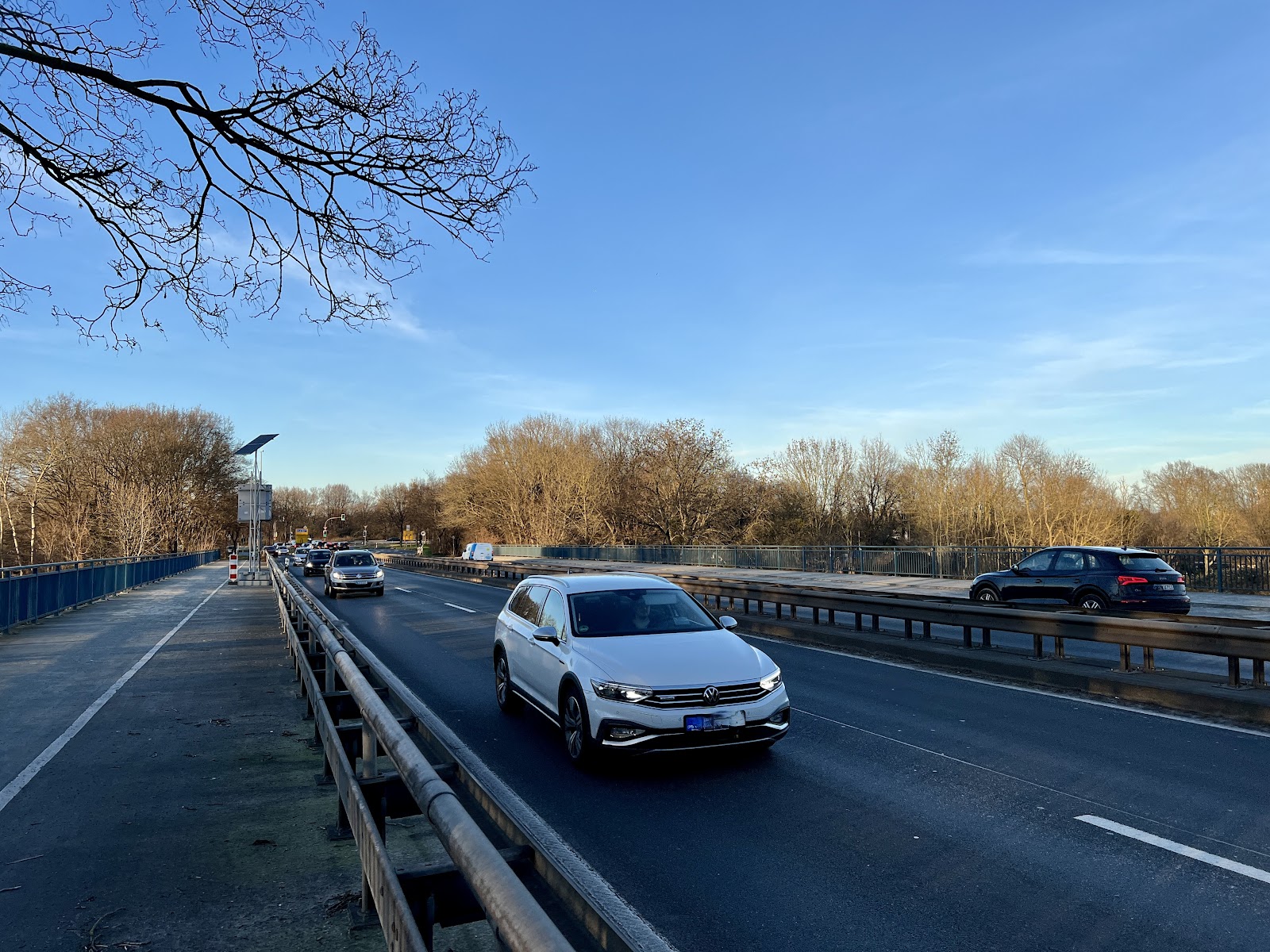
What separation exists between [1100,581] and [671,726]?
487 inches

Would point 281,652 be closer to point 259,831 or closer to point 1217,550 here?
point 259,831

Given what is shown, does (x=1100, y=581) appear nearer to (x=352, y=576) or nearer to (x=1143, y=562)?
(x=1143, y=562)

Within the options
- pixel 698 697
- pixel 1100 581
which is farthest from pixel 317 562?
pixel 698 697

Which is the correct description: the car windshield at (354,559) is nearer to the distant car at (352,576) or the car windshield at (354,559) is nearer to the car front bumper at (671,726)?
the distant car at (352,576)

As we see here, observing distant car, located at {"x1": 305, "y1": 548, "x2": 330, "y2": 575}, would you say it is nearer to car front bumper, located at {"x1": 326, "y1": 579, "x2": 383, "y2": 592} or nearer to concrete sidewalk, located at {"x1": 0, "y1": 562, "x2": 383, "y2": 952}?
car front bumper, located at {"x1": 326, "y1": 579, "x2": 383, "y2": 592}

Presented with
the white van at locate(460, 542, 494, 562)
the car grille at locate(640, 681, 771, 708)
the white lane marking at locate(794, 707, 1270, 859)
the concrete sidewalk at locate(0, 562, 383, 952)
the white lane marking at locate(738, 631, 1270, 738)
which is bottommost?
the white lane marking at locate(738, 631, 1270, 738)

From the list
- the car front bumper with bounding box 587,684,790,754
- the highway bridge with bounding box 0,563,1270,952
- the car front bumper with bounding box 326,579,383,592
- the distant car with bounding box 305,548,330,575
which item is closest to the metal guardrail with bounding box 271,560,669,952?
the highway bridge with bounding box 0,563,1270,952

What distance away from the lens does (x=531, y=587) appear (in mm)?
9570

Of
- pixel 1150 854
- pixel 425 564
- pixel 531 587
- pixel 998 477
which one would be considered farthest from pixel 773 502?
pixel 1150 854

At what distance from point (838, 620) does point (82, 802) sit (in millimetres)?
15524

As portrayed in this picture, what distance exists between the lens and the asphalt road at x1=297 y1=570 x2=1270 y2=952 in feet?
13.4

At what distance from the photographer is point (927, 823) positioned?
217 inches

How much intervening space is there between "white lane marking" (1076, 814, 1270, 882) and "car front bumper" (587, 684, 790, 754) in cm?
222

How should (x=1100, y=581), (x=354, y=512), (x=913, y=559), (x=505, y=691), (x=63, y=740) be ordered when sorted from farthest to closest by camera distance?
(x=354, y=512), (x=913, y=559), (x=1100, y=581), (x=505, y=691), (x=63, y=740)
